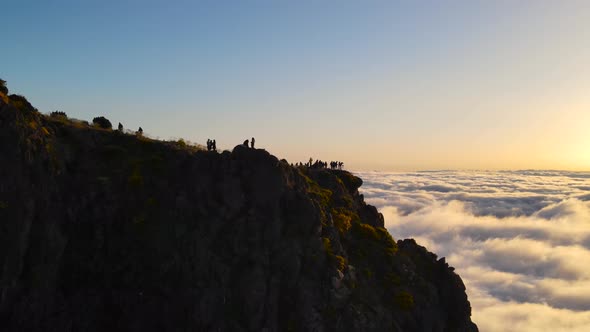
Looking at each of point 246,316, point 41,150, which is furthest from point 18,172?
point 246,316

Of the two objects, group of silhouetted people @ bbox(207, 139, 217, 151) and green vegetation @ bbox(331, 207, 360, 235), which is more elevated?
group of silhouetted people @ bbox(207, 139, 217, 151)

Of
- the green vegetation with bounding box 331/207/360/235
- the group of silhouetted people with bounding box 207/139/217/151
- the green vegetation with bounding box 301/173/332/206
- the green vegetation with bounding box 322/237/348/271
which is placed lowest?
the green vegetation with bounding box 322/237/348/271

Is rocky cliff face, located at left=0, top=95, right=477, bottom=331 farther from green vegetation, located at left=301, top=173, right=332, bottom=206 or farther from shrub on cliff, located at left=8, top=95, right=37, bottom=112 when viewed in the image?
green vegetation, located at left=301, top=173, right=332, bottom=206

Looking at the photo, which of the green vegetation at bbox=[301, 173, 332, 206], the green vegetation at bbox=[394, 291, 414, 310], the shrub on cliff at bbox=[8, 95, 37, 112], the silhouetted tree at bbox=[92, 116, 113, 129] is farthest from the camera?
the green vegetation at bbox=[301, 173, 332, 206]

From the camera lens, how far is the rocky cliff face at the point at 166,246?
29547 mm

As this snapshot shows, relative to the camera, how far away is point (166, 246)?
33.3 m

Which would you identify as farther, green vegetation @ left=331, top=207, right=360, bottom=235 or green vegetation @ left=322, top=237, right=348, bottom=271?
green vegetation @ left=331, top=207, right=360, bottom=235

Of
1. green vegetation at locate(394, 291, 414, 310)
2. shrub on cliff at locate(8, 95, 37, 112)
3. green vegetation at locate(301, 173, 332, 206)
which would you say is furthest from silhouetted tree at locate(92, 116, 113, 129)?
green vegetation at locate(394, 291, 414, 310)

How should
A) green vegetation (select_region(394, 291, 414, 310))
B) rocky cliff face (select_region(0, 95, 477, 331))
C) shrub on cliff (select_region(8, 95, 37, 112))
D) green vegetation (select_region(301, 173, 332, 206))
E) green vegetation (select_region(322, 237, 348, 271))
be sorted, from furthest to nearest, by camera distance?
1. green vegetation (select_region(301, 173, 332, 206))
2. green vegetation (select_region(394, 291, 414, 310))
3. green vegetation (select_region(322, 237, 348, 271))
4. shrub on cliff (select_region(8, 95, 37, 112))
5. rocky cliff face (select_region(0, 95, 477, 331))

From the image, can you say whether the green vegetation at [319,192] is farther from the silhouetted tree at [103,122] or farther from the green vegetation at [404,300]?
the silhouetted tree at [103,122]

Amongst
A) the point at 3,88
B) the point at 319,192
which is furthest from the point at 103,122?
the point at 319,192

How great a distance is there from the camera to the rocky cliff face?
96.9 feet

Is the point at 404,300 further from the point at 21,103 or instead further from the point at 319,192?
the point at 21,103

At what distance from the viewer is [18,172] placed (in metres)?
29.3
